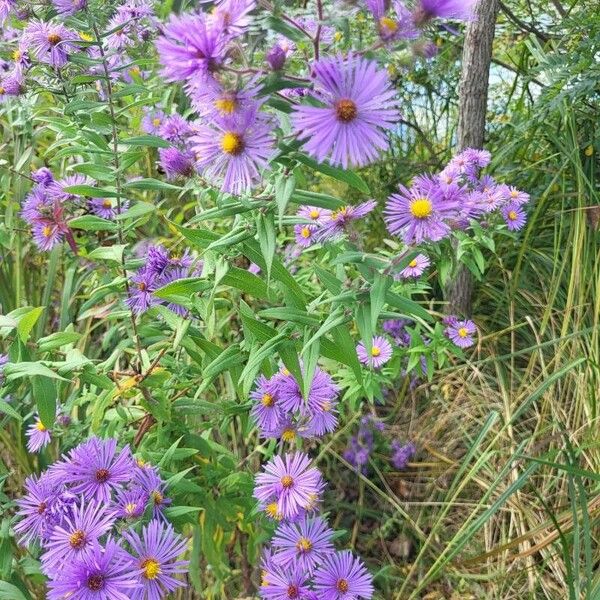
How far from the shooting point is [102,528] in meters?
0.74

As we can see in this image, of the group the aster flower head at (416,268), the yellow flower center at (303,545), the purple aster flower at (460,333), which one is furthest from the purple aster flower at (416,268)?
the yellow flower center at (303,545)

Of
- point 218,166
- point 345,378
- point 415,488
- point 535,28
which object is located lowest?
point 415,488

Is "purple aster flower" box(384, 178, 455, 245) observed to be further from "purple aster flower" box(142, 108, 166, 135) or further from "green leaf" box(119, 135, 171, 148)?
"purple aster flower" box(142, 108, 166, 135)

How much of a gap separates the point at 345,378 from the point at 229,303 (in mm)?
323

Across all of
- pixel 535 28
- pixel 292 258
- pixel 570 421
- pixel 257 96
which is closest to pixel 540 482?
pixel 570 421

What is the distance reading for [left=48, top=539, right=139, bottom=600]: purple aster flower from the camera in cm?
71

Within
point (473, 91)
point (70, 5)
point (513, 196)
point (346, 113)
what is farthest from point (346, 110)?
point (473, 91)

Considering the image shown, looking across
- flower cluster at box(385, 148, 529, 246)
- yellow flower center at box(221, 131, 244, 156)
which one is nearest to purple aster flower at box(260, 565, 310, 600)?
flower cluster at box(385, 148, 529, 246)

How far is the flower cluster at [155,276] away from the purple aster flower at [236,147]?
390 millimetres

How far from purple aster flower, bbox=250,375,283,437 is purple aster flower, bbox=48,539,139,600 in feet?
1.06

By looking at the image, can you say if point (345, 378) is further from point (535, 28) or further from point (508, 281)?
point (535, 28)

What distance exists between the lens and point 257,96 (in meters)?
0.58

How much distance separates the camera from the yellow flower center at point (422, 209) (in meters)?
0.76

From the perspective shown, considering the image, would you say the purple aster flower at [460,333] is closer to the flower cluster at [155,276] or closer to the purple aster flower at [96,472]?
the flower cluster at [155,276]
